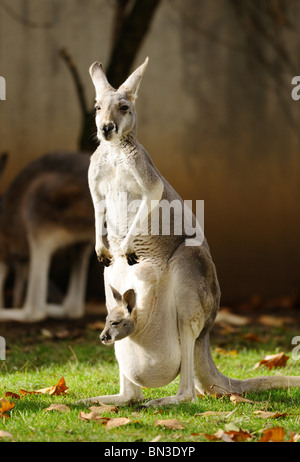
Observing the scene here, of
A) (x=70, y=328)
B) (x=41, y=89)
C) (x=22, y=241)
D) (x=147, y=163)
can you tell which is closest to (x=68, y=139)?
(x=41, y=89)

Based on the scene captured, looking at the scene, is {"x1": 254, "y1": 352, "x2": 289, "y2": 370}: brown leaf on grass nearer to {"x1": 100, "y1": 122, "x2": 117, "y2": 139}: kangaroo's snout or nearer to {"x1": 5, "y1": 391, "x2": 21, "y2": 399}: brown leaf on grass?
{"x1": 5, "y1": 391, "x2": 21, "y2": 399}: brown leaf on grass

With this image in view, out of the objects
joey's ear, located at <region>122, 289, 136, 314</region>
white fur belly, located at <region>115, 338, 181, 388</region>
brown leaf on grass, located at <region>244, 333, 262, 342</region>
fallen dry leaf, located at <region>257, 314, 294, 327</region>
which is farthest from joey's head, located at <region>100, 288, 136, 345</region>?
fallen dry leaf, located at <region>257, 314, 294, 327</region>

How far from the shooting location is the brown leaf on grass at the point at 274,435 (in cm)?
264

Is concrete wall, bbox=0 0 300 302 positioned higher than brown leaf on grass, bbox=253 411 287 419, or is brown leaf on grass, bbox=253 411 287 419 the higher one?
concrete wall, bbox=0 0 300 302

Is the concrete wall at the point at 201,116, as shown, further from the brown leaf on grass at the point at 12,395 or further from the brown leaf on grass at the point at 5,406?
the brown leaf on grass at the point at 5,406

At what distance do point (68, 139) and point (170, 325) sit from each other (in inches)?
210

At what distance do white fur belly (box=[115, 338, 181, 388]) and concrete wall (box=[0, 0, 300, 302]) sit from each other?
17.0 feet

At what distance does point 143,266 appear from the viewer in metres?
3.29

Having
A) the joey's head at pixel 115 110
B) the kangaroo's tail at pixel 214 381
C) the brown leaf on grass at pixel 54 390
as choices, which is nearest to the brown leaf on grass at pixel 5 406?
the brown leaf on grass at pixel 54 390

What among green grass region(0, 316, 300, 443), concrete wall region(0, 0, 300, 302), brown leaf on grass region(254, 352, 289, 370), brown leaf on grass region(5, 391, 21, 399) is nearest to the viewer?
green grass region(0, 316, 300, 443)

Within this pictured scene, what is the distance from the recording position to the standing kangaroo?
3.21 metres

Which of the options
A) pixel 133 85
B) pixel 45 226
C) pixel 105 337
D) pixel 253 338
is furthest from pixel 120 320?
pixel 45 226

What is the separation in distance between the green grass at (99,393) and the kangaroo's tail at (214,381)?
1.9 inches

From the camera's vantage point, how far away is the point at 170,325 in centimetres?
326
